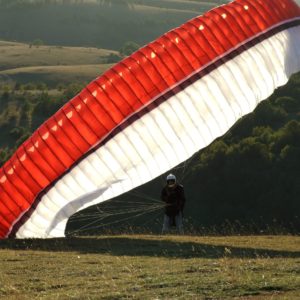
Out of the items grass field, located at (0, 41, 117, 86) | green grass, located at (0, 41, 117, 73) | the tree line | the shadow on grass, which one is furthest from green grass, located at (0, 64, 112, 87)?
the shadow on grass

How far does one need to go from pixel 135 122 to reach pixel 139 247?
218cm

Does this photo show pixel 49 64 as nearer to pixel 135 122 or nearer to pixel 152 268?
pixel 135 122

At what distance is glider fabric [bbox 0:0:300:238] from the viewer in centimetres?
1620

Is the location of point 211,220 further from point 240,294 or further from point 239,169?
point 240,294

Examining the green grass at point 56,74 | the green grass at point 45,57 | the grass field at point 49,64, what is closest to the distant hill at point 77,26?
the grass field at point 49,64

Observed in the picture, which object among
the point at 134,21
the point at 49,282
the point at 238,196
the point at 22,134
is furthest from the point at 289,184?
the point at 134,21

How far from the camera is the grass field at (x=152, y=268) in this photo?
403 inches

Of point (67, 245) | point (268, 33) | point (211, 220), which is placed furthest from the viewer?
point (211, 220)

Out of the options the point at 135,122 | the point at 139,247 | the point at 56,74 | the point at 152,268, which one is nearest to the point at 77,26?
the point at 56,74

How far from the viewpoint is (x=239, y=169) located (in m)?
48.9

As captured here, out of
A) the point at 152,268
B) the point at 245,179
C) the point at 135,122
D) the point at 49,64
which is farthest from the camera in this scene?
the point at 49,64

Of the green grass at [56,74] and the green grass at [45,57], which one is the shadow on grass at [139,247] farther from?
the green grass at [45,57]

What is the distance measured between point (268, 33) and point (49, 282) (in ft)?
25.0

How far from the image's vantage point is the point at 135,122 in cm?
1634
